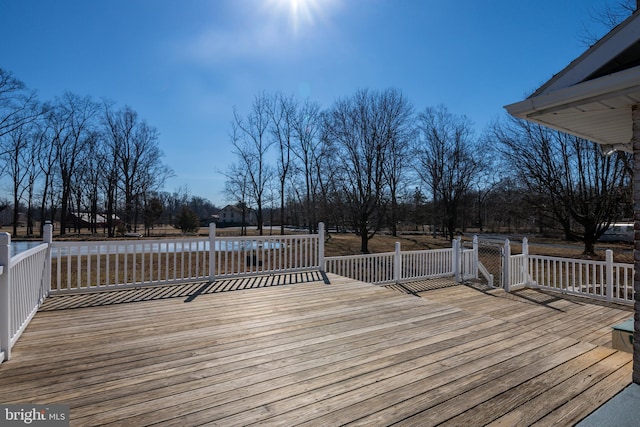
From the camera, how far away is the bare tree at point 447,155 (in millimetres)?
22250

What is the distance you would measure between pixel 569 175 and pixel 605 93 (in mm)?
14089

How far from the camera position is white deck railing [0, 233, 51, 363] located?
241 centimetres

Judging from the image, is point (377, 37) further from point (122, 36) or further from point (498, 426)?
point (498, 426)

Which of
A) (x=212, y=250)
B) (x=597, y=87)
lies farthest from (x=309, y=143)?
(x=597, y=87)

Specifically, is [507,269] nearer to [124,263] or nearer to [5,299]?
[124,263]

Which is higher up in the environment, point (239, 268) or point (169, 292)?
point (239, 268)

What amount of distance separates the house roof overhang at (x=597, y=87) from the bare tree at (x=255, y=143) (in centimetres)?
1790

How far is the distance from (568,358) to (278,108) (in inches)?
722

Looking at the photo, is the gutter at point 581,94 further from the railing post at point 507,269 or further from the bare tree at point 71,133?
the bare tree at point 71,133

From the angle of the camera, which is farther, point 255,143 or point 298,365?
point 255,143

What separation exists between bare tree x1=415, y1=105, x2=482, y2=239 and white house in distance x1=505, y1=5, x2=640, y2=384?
66.2 ft

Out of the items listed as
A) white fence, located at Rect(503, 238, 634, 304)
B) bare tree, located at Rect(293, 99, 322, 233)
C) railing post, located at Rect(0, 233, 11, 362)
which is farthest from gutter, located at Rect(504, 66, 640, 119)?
bare tree, located at Rect(293, 99, 322, 233)

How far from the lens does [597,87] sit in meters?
2.07

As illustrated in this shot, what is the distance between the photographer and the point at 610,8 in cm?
833
